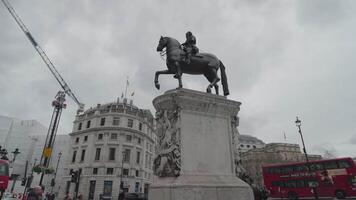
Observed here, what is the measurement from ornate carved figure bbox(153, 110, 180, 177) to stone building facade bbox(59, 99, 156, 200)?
128ft

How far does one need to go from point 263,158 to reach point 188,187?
219 ft

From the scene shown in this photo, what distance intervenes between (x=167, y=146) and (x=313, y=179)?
24.2 metres

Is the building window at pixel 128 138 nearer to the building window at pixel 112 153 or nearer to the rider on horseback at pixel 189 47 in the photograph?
the building window at pixel 112 153

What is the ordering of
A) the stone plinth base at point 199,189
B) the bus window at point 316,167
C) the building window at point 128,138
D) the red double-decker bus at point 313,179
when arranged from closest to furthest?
the stone plinth base at point 199,189 → the red double-decker bus at point 313,179 → the bus window at point 316,167 → the building window at point 128,138

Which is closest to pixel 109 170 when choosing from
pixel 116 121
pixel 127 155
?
pixel 127 155

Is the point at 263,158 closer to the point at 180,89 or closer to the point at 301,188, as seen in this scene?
the point at 301,188

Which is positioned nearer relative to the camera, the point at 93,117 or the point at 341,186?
the point at 341,186

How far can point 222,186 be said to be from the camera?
549 cm

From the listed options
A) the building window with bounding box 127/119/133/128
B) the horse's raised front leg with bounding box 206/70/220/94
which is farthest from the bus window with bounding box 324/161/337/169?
the building window with bounding box 127/119/133/128

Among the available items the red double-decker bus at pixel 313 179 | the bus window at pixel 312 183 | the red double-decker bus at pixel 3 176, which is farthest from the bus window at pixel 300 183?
the red double-decker bus at pixel 3 176

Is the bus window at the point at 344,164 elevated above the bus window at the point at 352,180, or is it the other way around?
the bus window at the point at 344,164

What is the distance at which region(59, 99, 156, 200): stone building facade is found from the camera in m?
44.9

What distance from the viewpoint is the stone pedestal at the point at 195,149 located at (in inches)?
209

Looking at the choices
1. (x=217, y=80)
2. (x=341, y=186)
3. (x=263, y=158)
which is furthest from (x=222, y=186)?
(x=263, y=158)
